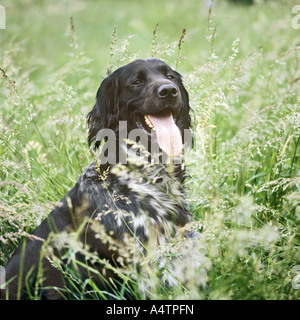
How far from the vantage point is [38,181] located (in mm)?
3094

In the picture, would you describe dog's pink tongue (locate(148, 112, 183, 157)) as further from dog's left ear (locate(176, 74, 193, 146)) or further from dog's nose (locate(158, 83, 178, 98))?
dog's left ear (locate(176, 74, 193, 146))

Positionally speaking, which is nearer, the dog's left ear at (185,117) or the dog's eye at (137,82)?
the dog's eye at (137,82)

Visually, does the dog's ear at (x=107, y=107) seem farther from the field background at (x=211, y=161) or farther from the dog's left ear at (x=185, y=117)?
the dog's left ear at (x=185, y=117)

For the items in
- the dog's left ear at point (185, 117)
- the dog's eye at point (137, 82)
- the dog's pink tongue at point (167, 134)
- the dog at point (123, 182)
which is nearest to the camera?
the dog at point (123, 182)

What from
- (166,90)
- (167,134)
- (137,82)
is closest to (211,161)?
(167,134)

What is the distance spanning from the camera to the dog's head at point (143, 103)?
9.05ft

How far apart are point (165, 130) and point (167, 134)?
0.15 feet

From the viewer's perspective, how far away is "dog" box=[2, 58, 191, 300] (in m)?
2.52

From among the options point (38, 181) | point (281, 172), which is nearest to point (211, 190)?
point (281, 172)

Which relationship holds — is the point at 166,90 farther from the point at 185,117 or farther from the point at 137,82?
the point at 185,117

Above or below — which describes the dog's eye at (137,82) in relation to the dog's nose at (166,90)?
above

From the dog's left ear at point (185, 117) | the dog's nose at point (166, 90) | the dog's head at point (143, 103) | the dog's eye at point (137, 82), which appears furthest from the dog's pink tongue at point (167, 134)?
the dog's left ear at point (185, 117)

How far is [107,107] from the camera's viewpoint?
301cm
